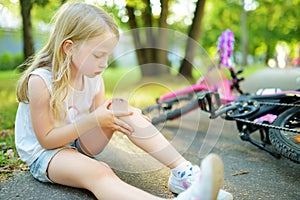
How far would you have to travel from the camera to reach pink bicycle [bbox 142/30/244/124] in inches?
120

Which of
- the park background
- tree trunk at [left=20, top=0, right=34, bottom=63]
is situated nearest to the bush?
the park background

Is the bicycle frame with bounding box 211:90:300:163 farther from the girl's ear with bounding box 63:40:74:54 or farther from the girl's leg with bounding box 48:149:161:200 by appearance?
the girl's ear with bounding box 63:40:74:54

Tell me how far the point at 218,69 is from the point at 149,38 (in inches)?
58.6

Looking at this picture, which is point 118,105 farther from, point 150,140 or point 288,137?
point 288,137

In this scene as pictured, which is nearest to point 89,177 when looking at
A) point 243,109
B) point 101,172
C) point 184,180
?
point 101,172

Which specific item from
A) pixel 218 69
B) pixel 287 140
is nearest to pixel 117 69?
pixel 287 140

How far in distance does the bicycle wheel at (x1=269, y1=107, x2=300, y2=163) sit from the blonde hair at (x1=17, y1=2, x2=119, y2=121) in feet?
3.46

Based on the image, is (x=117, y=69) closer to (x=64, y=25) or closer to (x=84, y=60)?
(x=84, y=60)

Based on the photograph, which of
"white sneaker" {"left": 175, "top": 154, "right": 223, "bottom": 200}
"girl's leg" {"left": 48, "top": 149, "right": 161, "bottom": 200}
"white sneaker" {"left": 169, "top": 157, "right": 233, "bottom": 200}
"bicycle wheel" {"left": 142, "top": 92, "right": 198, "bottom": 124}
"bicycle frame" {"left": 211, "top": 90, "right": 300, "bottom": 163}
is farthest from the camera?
"bicycle wheel" {"left": 142, "top": 92, "right": 198, "bottom": 124}

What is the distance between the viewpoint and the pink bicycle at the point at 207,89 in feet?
10.0

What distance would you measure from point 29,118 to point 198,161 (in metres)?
1.13

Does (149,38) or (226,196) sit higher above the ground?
(149,38)

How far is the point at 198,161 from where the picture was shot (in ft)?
7.51

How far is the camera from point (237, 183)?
6.19 feet
